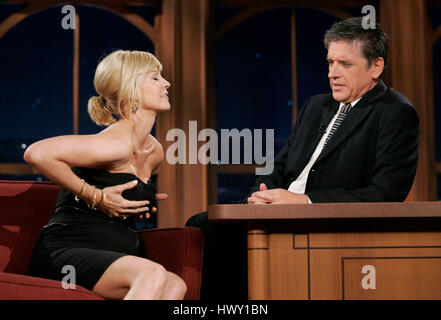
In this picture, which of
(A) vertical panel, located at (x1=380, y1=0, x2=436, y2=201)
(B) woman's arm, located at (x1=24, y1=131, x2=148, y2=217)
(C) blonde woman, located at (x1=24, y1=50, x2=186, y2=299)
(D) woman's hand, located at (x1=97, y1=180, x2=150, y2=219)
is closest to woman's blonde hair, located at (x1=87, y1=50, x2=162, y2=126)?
(C) blonde woman, located at (x1=24, y1=50, x2=186, y2=299)

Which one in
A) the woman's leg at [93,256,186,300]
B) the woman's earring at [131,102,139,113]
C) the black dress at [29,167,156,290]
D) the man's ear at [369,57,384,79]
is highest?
the man's ear at [369,57,384,79]

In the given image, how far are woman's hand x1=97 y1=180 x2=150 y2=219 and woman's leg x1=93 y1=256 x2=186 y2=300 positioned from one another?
0.77 feet

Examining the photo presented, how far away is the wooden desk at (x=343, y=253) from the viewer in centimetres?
181

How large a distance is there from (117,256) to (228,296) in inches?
26.9

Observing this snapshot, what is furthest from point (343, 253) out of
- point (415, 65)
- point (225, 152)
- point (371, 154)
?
point (415, 65)

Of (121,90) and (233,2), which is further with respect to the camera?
(233,2)

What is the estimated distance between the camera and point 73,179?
7.27 ft

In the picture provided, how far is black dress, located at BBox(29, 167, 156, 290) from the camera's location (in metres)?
2.18

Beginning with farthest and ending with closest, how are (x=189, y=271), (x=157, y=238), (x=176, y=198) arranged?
1. (x=176, y=198)
2. (x=157, y=238)
3. (x=189, y=271)

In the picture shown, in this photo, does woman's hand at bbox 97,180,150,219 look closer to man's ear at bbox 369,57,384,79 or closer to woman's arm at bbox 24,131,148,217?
woman's arm at bbox 24,131,148,217

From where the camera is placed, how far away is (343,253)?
5.97 feet

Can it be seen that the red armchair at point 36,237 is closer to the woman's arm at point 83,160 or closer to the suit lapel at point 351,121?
the woman's arm at point 83,160

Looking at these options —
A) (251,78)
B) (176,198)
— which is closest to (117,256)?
(176,198)
